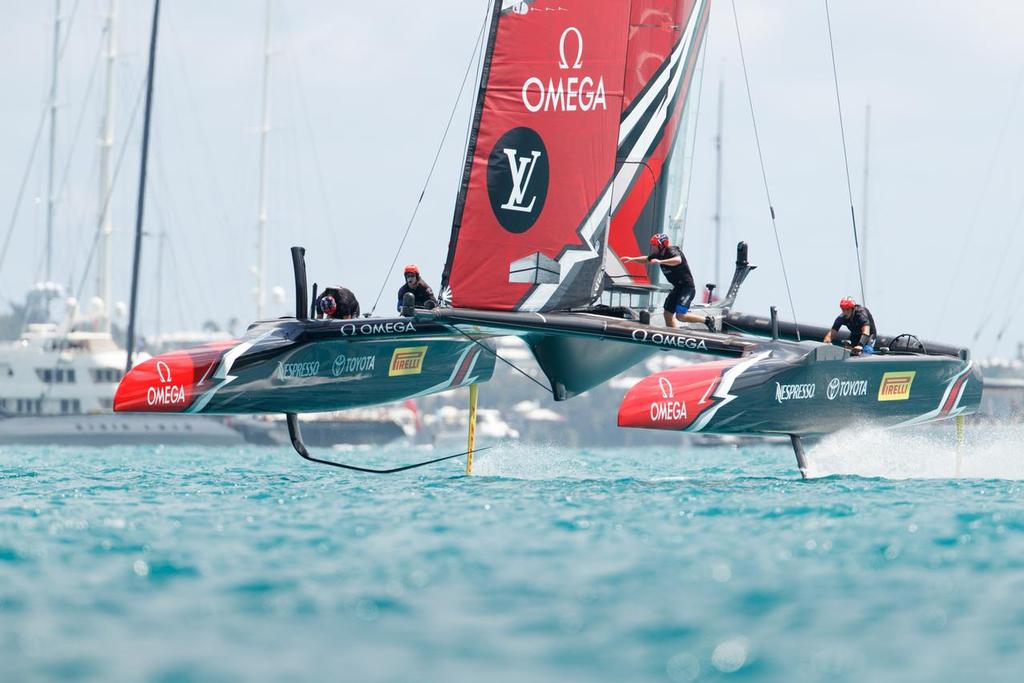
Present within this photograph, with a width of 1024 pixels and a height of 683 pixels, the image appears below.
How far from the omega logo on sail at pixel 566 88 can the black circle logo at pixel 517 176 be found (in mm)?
258

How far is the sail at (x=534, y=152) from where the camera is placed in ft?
38.6

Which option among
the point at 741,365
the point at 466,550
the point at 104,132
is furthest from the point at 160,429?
the point at 466,550

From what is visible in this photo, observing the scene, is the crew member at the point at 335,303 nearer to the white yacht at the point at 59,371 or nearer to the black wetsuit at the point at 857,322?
the black wetsuit at the point at 857,322

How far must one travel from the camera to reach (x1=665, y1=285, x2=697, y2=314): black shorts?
1256 cm

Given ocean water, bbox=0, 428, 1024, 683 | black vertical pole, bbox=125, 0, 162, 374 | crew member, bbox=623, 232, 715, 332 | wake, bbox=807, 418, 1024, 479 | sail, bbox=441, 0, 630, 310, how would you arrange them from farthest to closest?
black vertical pole, bbox=125, 0, 162, 374 < wake, bbox=807, 418, 1024, 479 < crew member, bbox=623, 232, 715, 332 < sail, bbox=441, 0, 630, 310 < ocean water, bbox=0, 428, 1024, 683

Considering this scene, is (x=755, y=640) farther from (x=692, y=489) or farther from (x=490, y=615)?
(x=692, y=489)

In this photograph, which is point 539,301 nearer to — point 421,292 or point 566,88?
point 421,292

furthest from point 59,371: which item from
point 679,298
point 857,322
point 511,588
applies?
point 511,588

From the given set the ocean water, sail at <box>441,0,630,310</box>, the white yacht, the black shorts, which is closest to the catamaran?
sail at <box>441,0,630,310</box>

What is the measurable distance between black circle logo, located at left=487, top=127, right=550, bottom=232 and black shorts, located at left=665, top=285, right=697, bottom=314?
1552 mm

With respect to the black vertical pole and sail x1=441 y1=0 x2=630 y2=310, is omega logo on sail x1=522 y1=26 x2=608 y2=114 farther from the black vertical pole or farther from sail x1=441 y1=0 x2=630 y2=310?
the black vertical pole

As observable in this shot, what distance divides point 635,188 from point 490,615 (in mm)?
9540

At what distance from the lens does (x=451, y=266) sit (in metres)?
11.9

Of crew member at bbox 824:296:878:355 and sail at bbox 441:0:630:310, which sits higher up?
sail at bbox 441:0:630:310
